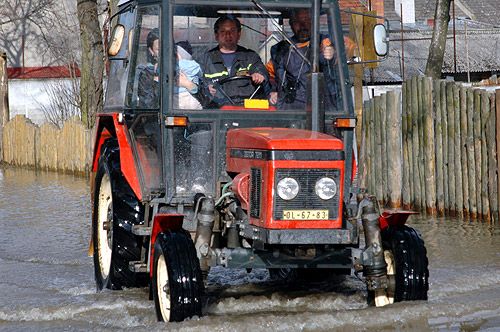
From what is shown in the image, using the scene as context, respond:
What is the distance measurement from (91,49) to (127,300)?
623 inches

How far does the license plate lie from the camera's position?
789 cm

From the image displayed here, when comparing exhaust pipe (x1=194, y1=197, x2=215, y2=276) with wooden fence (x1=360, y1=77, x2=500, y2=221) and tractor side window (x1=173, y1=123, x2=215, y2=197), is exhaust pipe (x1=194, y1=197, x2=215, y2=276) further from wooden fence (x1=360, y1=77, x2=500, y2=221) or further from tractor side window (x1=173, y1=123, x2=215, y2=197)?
wooden fence (x1=360, y1=77, x2=500, y2=221)

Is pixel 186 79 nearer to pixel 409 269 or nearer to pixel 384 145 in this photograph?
pixel 409 269

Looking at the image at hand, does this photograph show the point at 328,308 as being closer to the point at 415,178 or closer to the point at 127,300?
the point at 127,300

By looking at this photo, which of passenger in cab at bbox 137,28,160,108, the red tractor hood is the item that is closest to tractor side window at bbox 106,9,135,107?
passenger in cab at bbox 137,28,160,108

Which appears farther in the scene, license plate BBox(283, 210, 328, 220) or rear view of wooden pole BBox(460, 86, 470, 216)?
rear view of wooden pole BBox(460, 86, 470, 216)

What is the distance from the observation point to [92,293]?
987cm

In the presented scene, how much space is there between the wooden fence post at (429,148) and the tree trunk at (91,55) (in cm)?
1029

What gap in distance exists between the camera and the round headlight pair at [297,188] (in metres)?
7.88

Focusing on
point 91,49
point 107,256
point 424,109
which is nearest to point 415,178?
point 424,109

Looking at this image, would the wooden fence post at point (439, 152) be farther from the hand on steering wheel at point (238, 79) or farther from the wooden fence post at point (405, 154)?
the hand on steering wheel at point (238, 79)

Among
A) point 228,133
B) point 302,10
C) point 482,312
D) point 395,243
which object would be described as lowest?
point 482,312

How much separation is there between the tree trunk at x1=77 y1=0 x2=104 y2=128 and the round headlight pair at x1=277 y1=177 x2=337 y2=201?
1642cm

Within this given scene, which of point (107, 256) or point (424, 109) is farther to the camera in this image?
point (424, 109)
